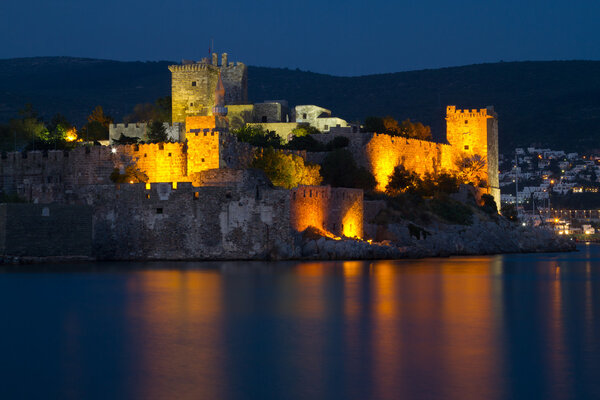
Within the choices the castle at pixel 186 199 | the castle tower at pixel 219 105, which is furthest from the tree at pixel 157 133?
the castle at pixel 186 199

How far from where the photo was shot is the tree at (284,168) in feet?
102

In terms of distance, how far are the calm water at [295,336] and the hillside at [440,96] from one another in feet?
145

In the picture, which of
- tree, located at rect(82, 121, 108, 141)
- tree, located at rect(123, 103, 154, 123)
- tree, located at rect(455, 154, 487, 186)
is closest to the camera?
tree, located at rect(82, 121, 108, 141)

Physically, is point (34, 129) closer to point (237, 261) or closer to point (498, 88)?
point (237, 261)

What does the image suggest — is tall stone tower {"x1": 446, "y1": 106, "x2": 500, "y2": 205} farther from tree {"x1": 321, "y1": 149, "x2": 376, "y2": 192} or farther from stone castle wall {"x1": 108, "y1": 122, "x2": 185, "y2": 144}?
stone castle wall {"x1": 108, "y1": 122, "x2": 185, "y2": 144}

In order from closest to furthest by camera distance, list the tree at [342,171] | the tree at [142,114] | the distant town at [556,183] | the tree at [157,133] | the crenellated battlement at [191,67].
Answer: the tree at [342,171], the tree at [157,133], the crenellated battlement at [191,67], the tree at [142,114], the distant town at [556,183]

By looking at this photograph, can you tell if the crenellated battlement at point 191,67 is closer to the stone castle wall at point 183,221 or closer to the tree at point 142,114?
the tree at point 142,114

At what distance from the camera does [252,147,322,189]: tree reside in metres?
31.1

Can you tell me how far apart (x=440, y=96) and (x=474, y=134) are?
29306mm

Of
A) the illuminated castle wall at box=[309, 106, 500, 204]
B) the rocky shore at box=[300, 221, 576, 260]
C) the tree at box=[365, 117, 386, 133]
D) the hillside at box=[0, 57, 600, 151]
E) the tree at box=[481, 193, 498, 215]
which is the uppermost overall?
the hillside at box=[0, 57, 600, 151]

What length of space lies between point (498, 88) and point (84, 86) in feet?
152

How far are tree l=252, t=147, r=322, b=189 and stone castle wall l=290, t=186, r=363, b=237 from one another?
1948mm

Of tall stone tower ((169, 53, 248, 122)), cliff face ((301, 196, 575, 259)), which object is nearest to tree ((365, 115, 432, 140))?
cliff face ((301, 196, 575, 259))

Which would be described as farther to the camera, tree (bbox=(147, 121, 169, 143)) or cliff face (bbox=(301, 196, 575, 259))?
tree (bbox=(147, 121, 169, 143))
